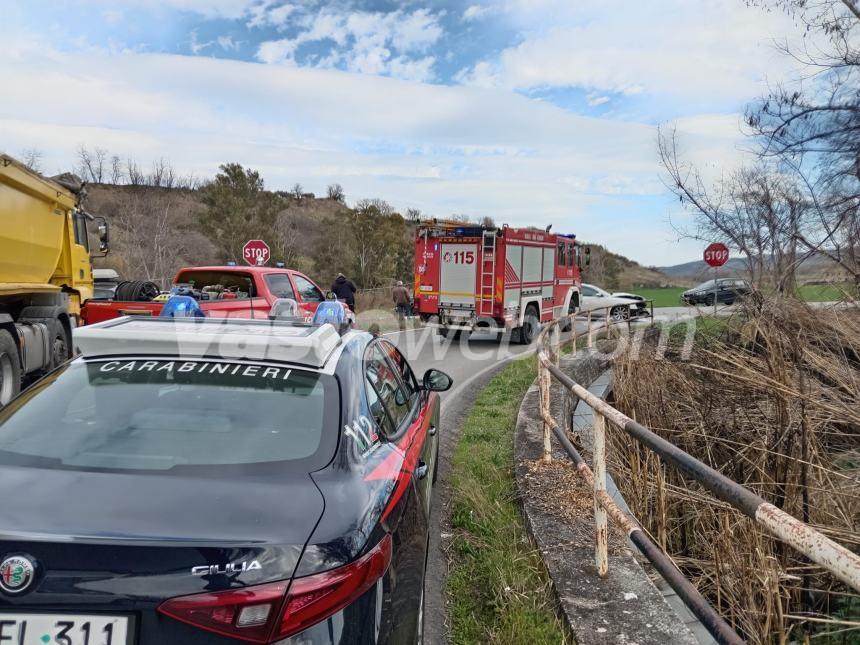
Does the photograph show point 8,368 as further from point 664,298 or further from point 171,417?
point 664,298

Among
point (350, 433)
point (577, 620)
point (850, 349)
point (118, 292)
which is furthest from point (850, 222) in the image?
point (118, 292)

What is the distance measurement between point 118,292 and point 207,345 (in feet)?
26.6

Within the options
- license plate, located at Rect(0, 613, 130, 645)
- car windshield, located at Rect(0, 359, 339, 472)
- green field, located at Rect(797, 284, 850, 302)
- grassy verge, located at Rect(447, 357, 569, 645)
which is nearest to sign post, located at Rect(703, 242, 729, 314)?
green field, located at Rect(797, 284, 850, 302)

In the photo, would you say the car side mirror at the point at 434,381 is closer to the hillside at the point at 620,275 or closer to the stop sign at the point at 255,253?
the stop sign at the point at 255,253

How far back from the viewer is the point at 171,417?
2354 millimetres

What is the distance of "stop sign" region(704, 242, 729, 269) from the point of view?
46.8 ft

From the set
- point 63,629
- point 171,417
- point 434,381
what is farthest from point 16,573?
point 434,381

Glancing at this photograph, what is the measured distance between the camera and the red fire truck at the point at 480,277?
560 inches

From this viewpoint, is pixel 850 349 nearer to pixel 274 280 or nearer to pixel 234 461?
pixel 234 461

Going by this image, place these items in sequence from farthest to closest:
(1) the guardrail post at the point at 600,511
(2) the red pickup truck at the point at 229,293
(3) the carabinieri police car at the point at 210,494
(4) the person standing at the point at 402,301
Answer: (4) the person standing at the point at 402,301
(2) the red pickup truck at the point at 229,293
(1) the guardrail post at the point at 600,511
(3) the carabinieri police car at the point at 210,494

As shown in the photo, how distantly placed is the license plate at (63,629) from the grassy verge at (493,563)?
184 centimetres

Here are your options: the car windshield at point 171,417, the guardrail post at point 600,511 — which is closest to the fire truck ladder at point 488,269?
the guardrail post at point 600,511

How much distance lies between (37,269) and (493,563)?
26.7 feet

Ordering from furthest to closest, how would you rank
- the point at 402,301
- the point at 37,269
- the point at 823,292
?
the point at 402,301, the point at 37,269, the point at 823,292
